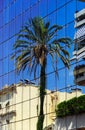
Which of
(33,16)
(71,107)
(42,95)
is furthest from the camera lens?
(33,16)

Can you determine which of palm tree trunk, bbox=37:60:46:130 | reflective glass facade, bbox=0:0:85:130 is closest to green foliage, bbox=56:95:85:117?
A: reflective glass facade, bbox=0:0:85:130

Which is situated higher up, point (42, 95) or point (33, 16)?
point (33, 16)

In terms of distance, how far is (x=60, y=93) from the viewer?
3975cm

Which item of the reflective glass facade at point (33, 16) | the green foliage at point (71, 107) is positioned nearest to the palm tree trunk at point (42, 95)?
the reflective glass facade at point (33, 16)

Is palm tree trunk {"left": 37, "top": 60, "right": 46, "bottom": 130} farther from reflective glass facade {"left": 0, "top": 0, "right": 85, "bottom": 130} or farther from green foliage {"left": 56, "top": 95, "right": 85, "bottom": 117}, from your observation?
green foliage {"left": 56, "top": 95, "right": 85, "bottom": 117}

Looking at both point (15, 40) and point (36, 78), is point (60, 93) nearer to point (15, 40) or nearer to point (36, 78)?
point (36, 78)

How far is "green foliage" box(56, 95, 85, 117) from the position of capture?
37.7 m

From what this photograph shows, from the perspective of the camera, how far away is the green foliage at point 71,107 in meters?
37.7

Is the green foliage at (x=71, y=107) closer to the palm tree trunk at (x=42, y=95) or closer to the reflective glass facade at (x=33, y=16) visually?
the reflective glass facade at (x=33, y=16)

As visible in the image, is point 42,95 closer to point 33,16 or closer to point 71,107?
point 71,107

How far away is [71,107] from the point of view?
38.2 meters

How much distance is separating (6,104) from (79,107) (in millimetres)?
12727

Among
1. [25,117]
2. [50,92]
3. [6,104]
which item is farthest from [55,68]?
[6,104]

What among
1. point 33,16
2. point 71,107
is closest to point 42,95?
point 71,107
